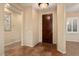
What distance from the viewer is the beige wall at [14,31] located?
1656mm

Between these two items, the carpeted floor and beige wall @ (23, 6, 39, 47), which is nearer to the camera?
the carpeted floor

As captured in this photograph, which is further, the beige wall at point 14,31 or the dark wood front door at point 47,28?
A: the dark wood front door at point 47,28

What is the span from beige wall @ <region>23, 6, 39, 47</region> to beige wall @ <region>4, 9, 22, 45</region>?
0.42 feet

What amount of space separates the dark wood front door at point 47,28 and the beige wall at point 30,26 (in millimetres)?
139

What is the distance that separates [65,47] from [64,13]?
0.65 metres

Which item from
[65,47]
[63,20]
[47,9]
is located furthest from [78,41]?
[47,9]

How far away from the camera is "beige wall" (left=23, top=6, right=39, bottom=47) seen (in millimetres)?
1810

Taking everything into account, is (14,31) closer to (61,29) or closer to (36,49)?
(36,49)

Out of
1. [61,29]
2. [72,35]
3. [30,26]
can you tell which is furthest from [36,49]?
[72,35]

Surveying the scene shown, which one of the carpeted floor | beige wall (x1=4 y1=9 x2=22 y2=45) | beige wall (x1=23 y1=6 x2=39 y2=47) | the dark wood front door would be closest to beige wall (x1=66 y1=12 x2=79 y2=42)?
the carpeted floor

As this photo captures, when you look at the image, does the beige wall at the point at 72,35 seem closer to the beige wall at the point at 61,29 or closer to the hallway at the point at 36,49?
the beige wall at the point at 61,29

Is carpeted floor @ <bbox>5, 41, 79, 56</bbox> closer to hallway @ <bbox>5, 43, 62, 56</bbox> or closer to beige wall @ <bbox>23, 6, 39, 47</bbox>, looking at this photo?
hallway @ <bbox>5, 43, 62, 56</bbox>

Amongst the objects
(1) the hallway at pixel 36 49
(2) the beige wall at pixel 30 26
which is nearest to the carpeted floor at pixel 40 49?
Result: (1) the hallway at pixel 36 49

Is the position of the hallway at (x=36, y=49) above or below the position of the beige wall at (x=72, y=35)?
below
